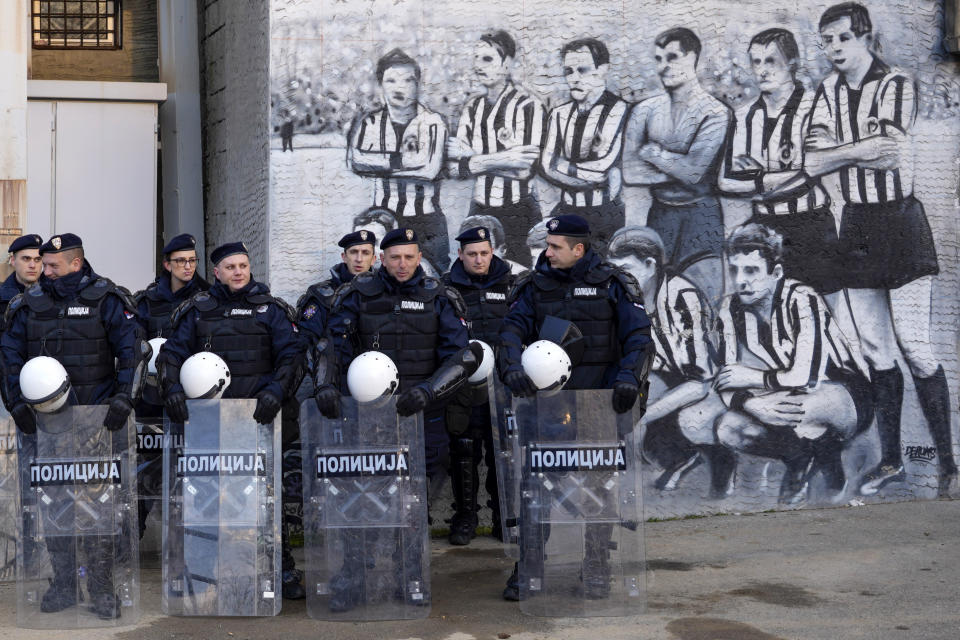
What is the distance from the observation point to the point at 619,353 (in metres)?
6.57

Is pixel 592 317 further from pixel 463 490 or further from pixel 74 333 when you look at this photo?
pixel 74 333

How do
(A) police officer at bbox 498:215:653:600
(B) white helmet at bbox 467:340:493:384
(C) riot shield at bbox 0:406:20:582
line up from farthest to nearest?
(B) white helmet at bbox 467:340:493:384, (C) riot shield at bbox 0:406:20:582, (A) police officer at bbox 498:215:653:600

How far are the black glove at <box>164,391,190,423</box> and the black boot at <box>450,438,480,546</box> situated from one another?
2223 mm

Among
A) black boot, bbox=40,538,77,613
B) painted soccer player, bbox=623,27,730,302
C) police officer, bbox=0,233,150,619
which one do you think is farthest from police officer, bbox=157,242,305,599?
painted soccer player, bbox=623,27,730,302

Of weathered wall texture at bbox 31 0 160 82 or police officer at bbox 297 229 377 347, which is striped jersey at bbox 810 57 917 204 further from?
weathered wall texture at bbox 31 0 160 82

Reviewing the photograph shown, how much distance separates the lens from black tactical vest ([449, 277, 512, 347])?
787 centimetres

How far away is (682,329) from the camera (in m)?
8.62

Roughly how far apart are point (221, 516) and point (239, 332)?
3.43 ft

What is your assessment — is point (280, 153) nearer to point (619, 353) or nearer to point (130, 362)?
point (130, 362)

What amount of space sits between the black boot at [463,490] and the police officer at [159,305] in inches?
75.8

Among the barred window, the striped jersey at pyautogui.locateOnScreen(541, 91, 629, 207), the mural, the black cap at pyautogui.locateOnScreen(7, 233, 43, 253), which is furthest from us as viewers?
the barred window

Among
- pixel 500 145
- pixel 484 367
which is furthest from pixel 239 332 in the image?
pixel 500 145

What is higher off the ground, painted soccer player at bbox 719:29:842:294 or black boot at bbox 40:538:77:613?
painted soccer player at bbox 719:29:842:294

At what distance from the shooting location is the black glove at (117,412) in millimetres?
6105
